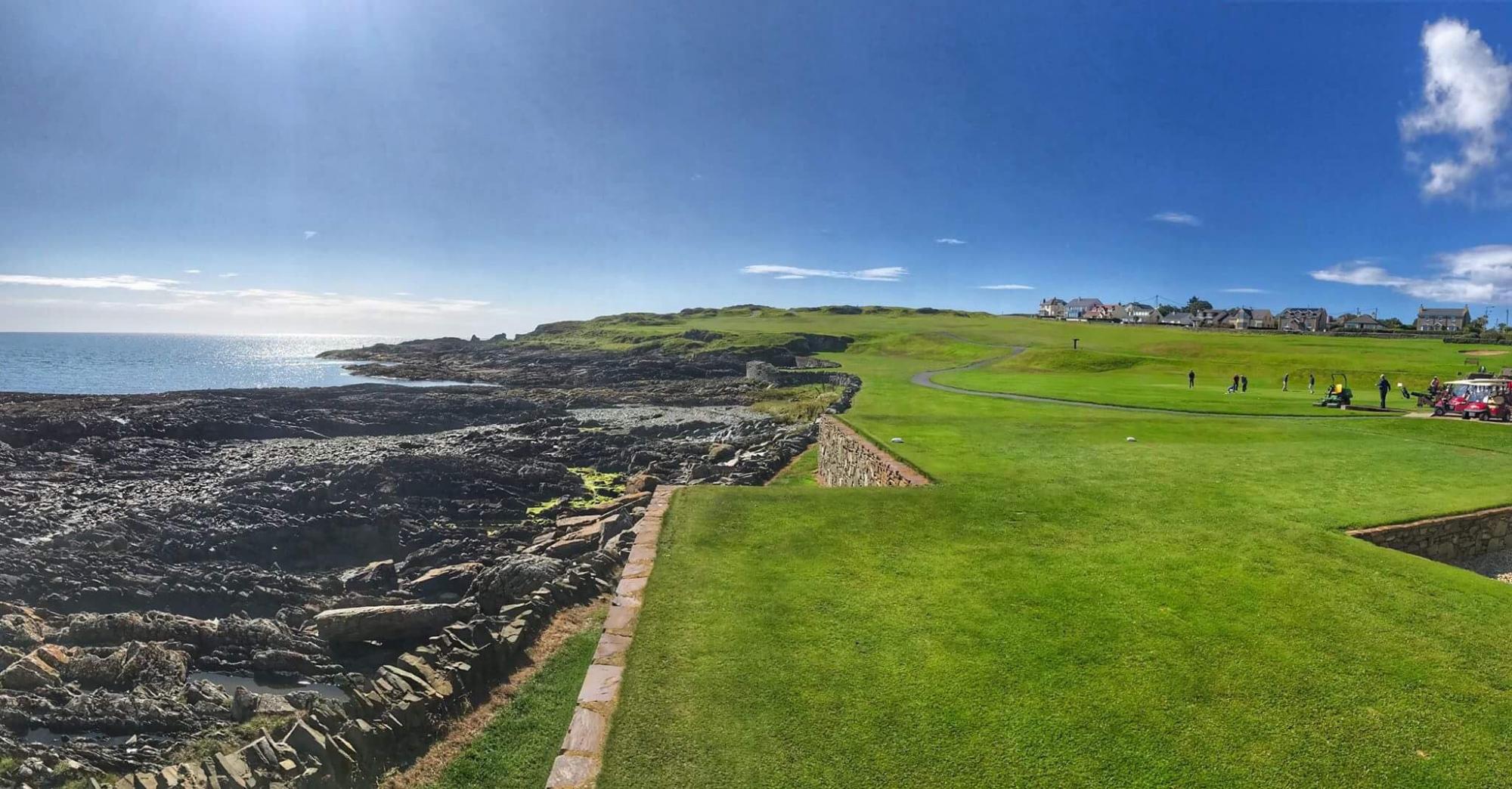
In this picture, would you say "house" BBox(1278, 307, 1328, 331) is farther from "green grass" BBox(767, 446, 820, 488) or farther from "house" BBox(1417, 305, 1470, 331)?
"green grass" BBox(767, 446, 820, 488)

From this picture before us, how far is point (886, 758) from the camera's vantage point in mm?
5418

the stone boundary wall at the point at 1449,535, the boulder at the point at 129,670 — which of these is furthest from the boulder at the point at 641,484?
the stone boundary wall at the point at 1449,535

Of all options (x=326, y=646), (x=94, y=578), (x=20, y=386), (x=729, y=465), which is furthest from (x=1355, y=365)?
(x=20, y=386)

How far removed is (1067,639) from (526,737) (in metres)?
5.88

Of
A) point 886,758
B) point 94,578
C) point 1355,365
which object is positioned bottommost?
point 94,578

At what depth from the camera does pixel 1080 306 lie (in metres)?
169

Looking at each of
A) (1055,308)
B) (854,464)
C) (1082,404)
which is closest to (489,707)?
(854,464)

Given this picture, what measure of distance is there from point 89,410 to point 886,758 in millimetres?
56231

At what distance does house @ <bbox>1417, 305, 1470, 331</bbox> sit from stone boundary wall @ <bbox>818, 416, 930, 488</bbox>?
506 feet

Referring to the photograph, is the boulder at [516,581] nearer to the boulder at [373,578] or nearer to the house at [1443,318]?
the boulder at [373,578]

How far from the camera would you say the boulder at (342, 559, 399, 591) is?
597 inches

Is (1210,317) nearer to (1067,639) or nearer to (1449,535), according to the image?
(1449,535)

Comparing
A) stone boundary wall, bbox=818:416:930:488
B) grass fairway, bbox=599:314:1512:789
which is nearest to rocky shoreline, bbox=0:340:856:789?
stone boundary wall, bbox=818:416:930:488

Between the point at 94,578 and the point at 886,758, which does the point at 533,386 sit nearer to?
the point at 94,578
